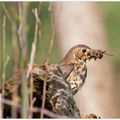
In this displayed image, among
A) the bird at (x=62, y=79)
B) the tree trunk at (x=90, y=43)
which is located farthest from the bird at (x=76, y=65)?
the tree trunk at (x=90, y=43)

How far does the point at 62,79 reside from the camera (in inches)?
221

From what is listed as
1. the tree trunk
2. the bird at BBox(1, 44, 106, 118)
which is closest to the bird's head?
the bird at BBox(1, 44, 106, 118)

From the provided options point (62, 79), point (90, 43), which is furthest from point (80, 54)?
point (90, 43)

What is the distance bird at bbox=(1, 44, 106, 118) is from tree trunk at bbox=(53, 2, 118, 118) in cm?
714

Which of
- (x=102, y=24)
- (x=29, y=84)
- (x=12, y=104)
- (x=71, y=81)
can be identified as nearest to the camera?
(x=12, y=104)

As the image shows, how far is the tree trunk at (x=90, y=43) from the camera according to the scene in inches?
536

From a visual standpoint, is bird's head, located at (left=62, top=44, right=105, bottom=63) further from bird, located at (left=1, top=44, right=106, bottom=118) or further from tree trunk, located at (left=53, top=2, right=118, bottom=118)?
tree trunk, located at (left=53, top=2, right=118, bottom=118)

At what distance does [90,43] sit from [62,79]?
8242 mm

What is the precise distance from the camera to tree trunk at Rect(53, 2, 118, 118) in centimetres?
1362

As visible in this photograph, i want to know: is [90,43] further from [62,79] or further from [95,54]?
[62,79]

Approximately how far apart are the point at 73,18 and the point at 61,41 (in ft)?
1.74

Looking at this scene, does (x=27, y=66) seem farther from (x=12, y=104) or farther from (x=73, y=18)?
(x=73, y=18)

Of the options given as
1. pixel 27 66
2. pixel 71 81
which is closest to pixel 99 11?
pixel 71 81

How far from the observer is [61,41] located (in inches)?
558
